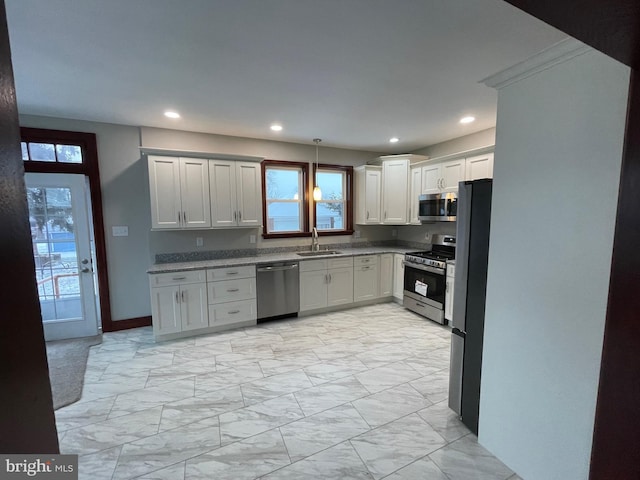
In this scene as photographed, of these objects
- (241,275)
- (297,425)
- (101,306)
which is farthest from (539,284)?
(101,306)

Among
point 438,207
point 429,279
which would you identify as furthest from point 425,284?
point 438,207

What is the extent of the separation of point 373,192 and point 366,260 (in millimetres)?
1239

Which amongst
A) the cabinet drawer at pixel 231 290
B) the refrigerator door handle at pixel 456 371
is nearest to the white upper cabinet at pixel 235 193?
the cabinet drawer at pixel 231 290

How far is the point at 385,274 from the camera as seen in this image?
4777 millimetres

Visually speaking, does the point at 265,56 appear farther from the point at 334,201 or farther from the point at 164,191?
the point at 334,201

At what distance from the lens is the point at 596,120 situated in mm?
1263

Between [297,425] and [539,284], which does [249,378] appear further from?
[539,284]

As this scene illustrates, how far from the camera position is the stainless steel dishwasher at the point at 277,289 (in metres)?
3.92

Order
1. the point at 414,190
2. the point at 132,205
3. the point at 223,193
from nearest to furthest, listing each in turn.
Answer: the point at 132,205
the point at 223,193
the point at 414,190

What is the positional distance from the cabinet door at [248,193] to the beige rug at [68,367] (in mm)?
2290

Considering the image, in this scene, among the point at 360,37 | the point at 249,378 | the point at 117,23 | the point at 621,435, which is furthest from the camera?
the point at 249,378

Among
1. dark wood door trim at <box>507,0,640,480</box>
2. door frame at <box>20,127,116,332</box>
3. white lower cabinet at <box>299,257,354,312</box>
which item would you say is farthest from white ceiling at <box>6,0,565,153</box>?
white lower cabinet at <box>299,257,354,312</box>

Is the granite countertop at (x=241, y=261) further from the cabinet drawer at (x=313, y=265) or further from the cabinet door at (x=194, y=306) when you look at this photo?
the cabinet door at (x=194, y=306)

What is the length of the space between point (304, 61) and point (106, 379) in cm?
330
